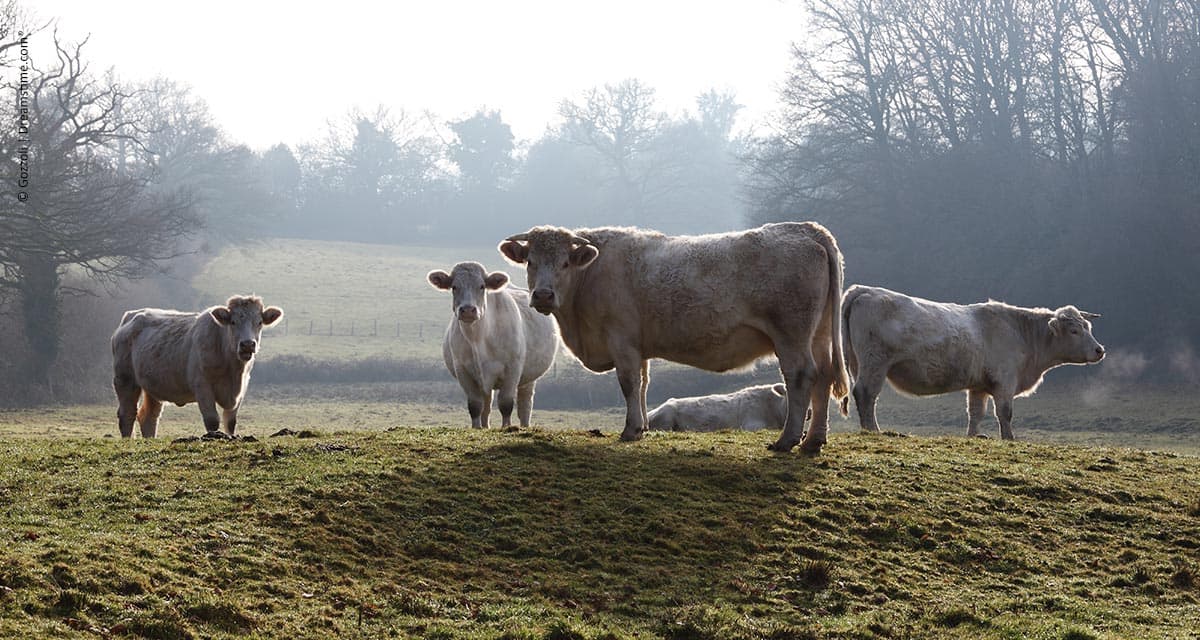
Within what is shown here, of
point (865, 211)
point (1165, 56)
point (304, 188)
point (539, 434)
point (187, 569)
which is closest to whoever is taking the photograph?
point (187, 569)

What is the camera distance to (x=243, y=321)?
50.0 feet

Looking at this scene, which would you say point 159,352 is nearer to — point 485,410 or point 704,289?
point 485,410

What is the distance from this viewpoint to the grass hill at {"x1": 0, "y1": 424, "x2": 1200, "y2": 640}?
7387 millimetres

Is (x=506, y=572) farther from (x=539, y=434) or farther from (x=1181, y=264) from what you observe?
(x=1181, y=264)

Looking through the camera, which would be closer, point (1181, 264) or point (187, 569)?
point (187, 569)

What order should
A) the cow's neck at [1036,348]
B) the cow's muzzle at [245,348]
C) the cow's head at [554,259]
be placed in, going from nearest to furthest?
the cow's head at [554,259], the cow's muzzle at [245,348], the cow's neck at [1036,348]

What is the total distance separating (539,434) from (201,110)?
7772 cm

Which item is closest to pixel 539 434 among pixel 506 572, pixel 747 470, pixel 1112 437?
pixel 747 470

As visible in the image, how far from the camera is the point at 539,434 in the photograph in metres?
12.8

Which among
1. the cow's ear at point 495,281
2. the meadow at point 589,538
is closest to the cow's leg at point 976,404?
the meadow at point 589,538

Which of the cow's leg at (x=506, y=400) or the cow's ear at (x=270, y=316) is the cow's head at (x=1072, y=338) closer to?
the cow's leg at (x=506, y=400)

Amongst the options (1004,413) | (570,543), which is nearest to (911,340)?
(1004,413)

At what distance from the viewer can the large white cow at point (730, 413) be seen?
68.3 ft

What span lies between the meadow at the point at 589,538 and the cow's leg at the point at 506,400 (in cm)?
305
